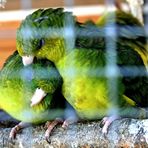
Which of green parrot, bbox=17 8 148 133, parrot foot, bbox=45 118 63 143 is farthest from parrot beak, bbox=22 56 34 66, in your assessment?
parrot foot, bbox=45 118 63 143

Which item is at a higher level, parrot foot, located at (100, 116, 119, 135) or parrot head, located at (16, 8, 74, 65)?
parrot head, located at (16, 8, 74, 65)

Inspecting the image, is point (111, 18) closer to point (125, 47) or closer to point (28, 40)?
point (125, 47)

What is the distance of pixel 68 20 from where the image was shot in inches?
32.8

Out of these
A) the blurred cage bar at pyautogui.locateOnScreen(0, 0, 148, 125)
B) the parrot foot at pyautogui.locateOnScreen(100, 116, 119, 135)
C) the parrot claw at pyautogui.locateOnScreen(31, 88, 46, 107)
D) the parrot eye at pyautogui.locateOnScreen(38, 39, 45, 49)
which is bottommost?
the parrot foot at pyautogui.locateOnScreen(100, 116, 119, 135)

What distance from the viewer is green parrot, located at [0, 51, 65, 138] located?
811 millimetres

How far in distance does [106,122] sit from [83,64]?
0.10 metres

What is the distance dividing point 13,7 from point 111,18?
1.30 feet

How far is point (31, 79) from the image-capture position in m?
0.81

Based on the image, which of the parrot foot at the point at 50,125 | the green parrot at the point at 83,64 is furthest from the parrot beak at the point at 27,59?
the parrot foot at the point at 50,125

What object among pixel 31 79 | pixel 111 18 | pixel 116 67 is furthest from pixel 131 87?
pixel 111 18

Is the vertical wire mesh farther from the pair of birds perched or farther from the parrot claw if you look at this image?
the parrot claw

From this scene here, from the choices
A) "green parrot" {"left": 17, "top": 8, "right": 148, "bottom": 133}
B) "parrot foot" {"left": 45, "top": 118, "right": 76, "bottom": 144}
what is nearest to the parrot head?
"green parrot" {"left": 17, "top": 8, "right": 148, "bottom": 133}

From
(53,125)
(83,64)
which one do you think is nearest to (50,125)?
(53,125)

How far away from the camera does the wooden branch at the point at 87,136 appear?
764 mm
